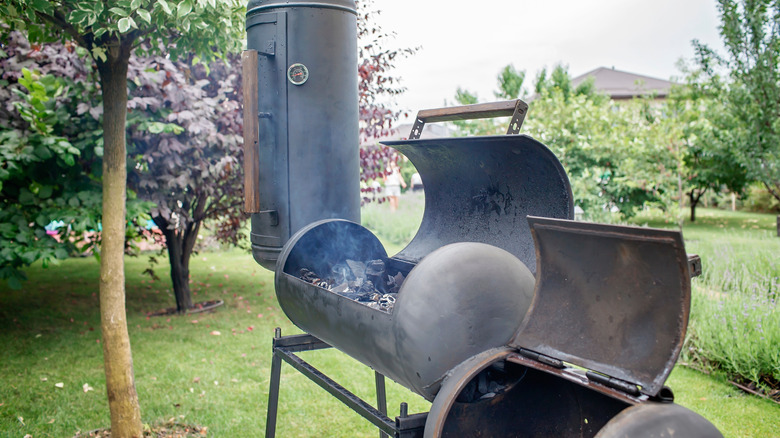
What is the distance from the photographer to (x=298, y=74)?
3328 mm

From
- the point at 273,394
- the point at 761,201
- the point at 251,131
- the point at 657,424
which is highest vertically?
the point at 251,131

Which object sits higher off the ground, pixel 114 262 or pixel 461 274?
pixel 461 274

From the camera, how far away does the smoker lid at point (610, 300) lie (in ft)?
5.03

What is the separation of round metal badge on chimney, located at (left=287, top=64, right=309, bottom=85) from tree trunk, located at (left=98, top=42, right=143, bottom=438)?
928 mm

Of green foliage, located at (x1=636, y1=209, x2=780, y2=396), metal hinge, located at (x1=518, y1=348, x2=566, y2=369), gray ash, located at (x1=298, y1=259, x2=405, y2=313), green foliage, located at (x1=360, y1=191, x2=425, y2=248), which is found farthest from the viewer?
green foliage, located at (x1=360, y1=191, x2=425, y2=248)

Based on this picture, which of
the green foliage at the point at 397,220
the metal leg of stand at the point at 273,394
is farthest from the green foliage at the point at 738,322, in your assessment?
the green foliage at the point at 397,220

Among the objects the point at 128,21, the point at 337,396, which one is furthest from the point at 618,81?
the point at 337,396

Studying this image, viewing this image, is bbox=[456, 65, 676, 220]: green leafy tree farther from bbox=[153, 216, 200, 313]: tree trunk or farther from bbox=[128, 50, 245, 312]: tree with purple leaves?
bbox=[153, 216, 200, 313]: tree trunk

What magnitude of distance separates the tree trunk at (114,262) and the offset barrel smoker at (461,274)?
29.8 inches

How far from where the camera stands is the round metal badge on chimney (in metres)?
3.32

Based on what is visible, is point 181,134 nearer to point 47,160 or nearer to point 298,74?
point 47,160

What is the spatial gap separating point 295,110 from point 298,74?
204 mm

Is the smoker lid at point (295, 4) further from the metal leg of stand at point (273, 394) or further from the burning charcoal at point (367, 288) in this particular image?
the metal leg of stand at point (273, 394)

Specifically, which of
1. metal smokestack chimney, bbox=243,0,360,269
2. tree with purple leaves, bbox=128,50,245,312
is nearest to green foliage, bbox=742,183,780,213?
tree with purple leaves, bbox=128,50,245,312
